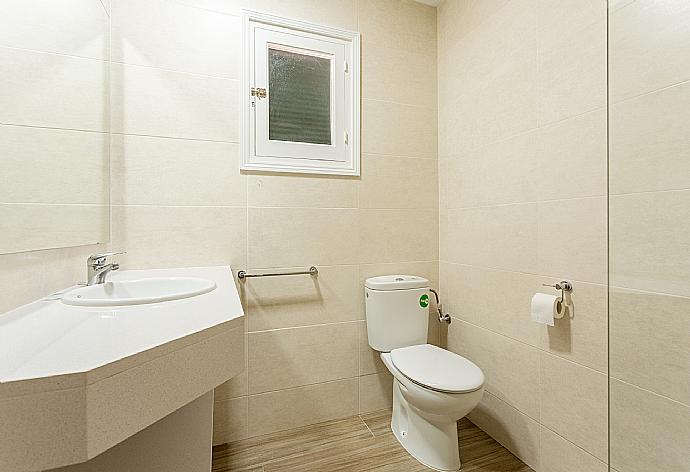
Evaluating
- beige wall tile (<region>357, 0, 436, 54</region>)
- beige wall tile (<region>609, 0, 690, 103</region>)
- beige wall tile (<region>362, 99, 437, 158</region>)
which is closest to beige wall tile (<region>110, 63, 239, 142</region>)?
beige wall tile (<region>362, 99, 437, 158</region>)

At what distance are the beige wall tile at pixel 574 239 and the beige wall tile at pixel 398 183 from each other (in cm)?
74

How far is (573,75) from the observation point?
134cm

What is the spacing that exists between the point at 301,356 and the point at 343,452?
50cm

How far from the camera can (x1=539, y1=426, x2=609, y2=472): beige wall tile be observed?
1.27 metres

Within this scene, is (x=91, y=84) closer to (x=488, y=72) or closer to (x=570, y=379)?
(x=488, y=72)

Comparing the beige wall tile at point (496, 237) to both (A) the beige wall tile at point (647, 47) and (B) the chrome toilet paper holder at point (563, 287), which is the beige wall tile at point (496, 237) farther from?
(A) the beige wall tile at point (647, 47)

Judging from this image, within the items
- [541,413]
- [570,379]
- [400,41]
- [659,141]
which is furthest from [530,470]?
[400,41]

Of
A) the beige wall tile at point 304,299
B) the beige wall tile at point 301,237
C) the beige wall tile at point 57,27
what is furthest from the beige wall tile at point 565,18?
the beige wall tile at point 57,27

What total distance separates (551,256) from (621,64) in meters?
0.78

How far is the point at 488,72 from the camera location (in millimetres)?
1759

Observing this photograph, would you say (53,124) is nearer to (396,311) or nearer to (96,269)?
(96,269)

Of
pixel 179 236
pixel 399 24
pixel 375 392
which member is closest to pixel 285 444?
pixel 375 392

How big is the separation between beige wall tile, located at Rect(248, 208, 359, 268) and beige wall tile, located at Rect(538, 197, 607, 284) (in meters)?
0.95

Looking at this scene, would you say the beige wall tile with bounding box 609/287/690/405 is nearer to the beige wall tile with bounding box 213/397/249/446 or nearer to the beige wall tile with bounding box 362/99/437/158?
the beige wall tile with bounding box 362/99/437/158
